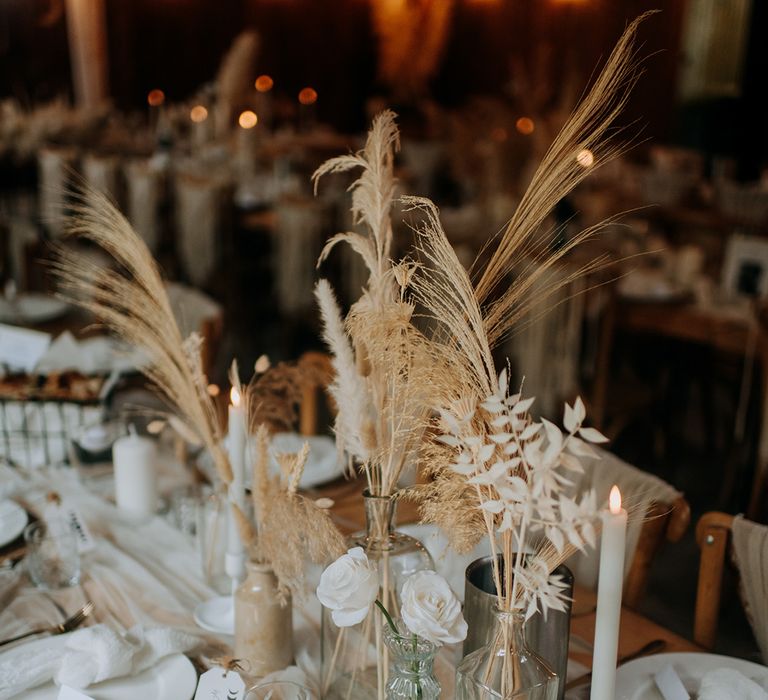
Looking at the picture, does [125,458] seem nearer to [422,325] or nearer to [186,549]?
[186,549]

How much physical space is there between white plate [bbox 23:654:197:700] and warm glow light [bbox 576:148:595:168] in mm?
782

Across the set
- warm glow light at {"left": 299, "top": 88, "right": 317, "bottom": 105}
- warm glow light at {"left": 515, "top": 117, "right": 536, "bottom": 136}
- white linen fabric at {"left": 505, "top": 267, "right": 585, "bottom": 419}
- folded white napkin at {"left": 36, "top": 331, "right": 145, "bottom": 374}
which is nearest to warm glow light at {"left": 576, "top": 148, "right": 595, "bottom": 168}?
folded white napkin at {"left": 36, "top": 331, "right": 145, "bottom": 374}

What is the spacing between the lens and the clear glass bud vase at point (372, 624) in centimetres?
105

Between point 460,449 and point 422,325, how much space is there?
0.68 feet

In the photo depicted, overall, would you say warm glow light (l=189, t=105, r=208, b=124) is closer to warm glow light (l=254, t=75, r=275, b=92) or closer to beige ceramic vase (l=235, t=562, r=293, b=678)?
warm glow light (l=254, t=75, r=275, b=92)

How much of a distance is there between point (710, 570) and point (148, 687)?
836 mm

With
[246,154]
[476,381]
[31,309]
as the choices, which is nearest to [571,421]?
[476,381]

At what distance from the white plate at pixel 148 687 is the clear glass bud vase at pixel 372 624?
0.58ft

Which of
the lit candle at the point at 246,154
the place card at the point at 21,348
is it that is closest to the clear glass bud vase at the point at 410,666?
the place card at the point at 21,348

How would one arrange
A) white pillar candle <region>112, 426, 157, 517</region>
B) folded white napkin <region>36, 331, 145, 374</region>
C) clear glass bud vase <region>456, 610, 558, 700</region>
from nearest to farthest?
clear glass bud vase <region>456, 610, 558, 700</region>, white pillar candle <region>112, 426, 157, 517</region>, folded white napkin <region>36, 331, 145, 374</region>

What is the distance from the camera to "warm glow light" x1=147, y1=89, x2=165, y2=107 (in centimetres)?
760

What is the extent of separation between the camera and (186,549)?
59.9 inches

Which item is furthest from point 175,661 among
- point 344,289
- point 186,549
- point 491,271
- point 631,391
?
point 344,289

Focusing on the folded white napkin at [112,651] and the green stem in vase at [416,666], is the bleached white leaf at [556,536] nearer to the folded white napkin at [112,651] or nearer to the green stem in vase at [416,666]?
the green stem in vase at [416,666]
